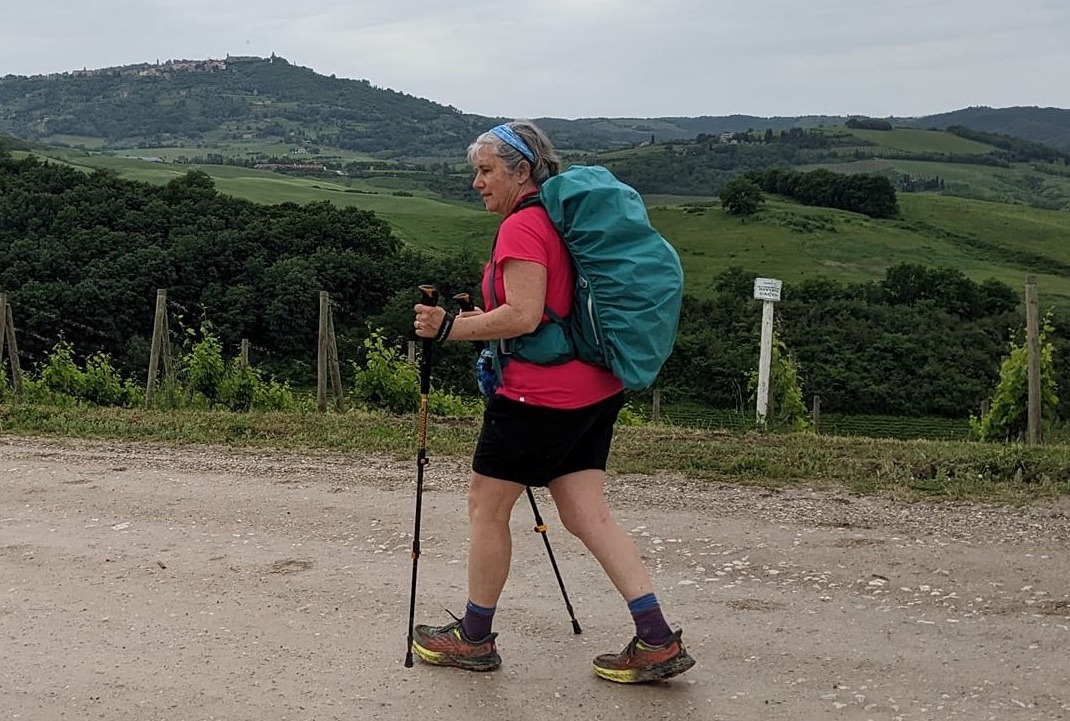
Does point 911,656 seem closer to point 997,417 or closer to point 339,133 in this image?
point 997,417

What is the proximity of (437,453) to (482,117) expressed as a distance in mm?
194531

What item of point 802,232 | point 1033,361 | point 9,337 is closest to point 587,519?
point 1033,361

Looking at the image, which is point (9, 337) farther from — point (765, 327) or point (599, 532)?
point (599, 532)

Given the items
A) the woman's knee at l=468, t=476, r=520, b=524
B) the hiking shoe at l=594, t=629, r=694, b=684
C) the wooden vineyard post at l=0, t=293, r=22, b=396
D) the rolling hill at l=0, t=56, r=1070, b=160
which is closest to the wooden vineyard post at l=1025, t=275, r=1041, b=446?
the hiking shoe at l=594, t=629, r=694, b=684

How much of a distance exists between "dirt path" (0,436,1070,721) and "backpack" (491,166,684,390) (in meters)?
1.18

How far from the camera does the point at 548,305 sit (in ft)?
12.7

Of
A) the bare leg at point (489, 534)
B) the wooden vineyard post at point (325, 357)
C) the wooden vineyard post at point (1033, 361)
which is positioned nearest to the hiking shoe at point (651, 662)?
the bare leg at point (489, 534)

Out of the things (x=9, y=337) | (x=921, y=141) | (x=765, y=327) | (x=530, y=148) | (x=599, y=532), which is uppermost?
(x=921, y=141)

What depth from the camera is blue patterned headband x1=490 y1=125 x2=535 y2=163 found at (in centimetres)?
388

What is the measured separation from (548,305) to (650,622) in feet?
3.75

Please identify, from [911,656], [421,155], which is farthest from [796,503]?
[421,155]

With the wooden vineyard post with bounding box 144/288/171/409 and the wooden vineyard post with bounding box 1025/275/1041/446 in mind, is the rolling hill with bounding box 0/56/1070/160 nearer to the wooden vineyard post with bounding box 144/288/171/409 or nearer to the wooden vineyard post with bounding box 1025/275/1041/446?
the wooden vineyard post with bounding box 144/288/171/409

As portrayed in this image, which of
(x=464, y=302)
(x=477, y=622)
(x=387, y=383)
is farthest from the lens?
(x=387, y=383)

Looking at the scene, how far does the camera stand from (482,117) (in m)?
198
